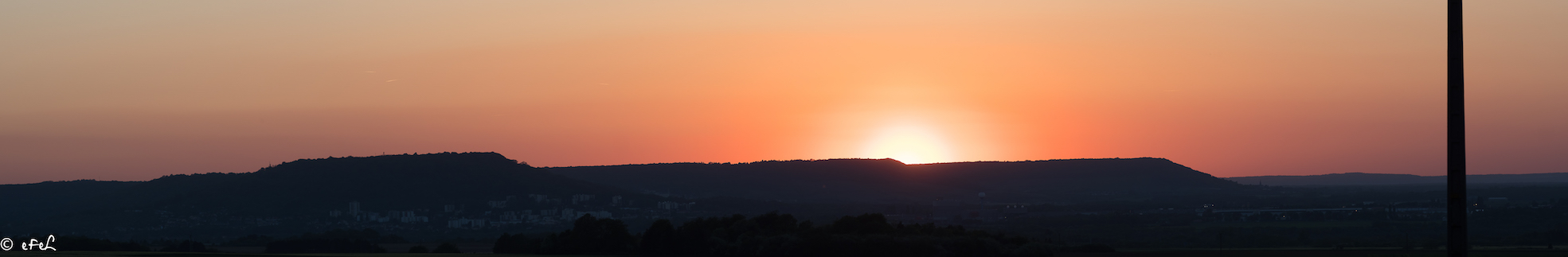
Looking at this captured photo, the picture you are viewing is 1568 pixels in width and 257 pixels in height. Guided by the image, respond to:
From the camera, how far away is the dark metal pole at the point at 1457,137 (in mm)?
20766

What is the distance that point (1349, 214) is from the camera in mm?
199375

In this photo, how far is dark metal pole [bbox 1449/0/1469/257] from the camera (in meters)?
20.8

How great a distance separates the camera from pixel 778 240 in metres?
81.1

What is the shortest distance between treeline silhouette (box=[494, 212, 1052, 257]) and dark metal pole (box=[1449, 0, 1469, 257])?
56.8 metres

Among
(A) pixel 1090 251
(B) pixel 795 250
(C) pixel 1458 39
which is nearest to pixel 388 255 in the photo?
(B) pixel 795 250

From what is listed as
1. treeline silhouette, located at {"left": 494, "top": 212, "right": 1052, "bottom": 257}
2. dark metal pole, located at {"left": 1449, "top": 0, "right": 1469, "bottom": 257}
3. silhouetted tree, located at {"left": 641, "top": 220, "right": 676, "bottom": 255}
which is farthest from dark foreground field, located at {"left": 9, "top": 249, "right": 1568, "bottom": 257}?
dark metal pole, located at {"left": 1449, "top": 0, "right": 1469, "bottom": 257}

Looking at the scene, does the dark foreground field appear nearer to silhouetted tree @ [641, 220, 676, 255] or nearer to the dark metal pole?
silhouetted tree @ [641, 220, 676, 255]

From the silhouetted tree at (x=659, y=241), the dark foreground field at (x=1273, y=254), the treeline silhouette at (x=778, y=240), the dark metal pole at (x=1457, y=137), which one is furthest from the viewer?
the silhouetted tree at (x=659, y=241)

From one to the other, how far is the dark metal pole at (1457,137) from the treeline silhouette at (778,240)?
186 ft

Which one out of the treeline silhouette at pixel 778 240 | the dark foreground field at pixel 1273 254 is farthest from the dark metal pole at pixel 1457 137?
the dark foreground field at pixel 1273 254

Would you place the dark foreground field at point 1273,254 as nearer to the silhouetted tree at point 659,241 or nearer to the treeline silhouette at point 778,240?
the treeline silhouette at point 778,240

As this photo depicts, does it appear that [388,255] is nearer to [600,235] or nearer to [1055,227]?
[600,235]

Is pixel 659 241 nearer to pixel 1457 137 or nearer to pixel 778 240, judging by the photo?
pixel 778 240

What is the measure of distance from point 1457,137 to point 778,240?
61.6m
